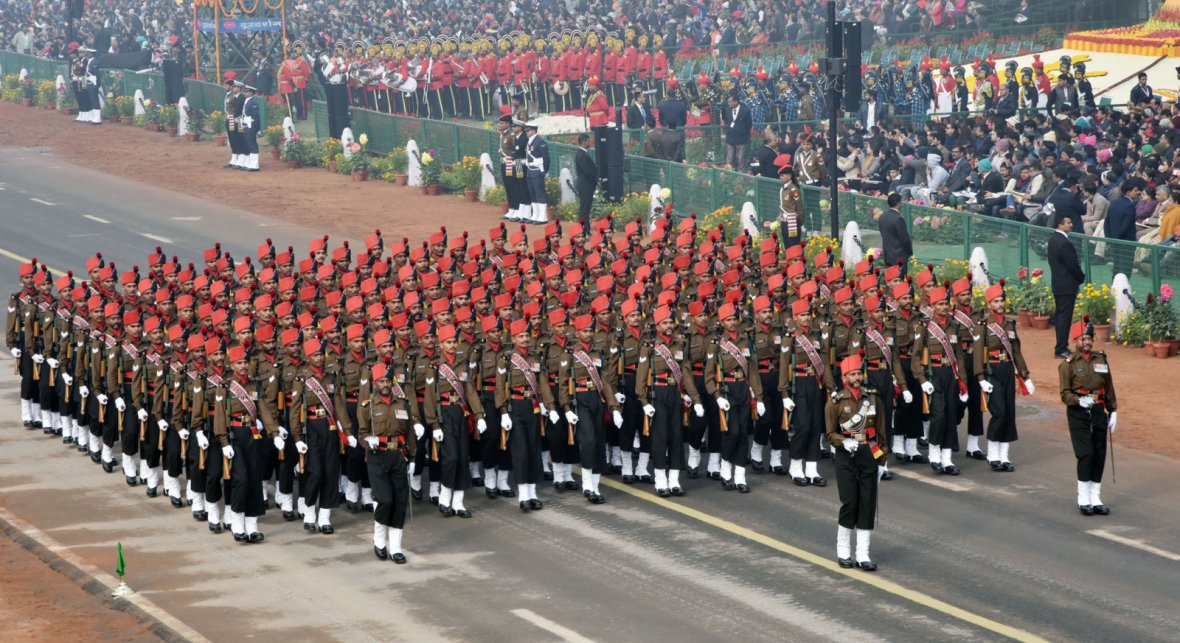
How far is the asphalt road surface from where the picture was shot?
51.1 ft

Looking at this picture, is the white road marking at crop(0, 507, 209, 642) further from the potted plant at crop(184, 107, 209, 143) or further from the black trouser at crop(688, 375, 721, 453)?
the potted plant at crop(184, 107, 209, 143)

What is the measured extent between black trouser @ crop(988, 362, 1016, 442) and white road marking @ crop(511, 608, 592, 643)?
250 inches

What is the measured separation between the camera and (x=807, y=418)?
19.8 meters

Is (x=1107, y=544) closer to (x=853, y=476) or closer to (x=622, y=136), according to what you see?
(x=853, y=476)

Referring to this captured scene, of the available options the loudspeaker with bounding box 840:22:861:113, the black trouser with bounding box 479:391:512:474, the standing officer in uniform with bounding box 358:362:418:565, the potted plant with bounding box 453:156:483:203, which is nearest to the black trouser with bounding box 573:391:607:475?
the black trouser with bounding box 479:391:512:474

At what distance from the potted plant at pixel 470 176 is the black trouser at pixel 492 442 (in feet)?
62.4

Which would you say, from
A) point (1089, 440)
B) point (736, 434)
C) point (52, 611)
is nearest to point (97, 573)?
point (52, 611)

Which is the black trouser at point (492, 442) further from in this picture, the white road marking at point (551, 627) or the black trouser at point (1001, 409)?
the black trouser at point (1001, 409)

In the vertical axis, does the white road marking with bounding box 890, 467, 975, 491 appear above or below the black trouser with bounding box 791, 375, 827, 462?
below

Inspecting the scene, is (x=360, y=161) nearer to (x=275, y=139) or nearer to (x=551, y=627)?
(x=275, y=139)

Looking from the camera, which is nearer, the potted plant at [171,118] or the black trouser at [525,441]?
the black trouser at [525,441]

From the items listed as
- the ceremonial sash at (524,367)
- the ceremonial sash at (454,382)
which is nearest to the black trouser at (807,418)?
the ceremonial sash at (524,367)

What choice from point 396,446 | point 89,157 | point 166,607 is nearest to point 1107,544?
point 396,446

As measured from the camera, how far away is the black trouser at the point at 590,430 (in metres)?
19.3
